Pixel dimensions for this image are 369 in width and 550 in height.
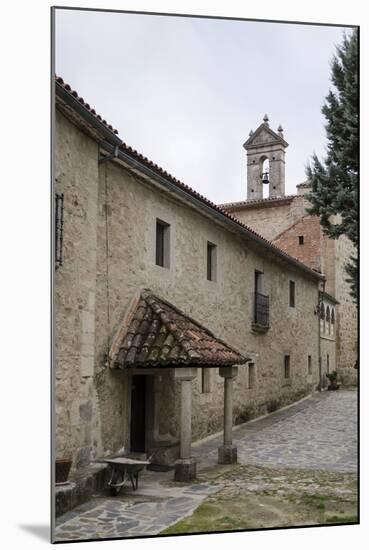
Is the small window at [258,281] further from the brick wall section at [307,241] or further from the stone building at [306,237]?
the stone building at [306,237]

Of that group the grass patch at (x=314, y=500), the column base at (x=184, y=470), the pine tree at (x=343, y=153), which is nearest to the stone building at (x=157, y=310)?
the column base at (x=184, y=470)

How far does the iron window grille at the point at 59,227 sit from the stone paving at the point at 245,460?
7.33ft

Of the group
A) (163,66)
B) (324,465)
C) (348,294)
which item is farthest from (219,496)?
(163,66)

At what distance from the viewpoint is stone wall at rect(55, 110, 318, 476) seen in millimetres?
5781

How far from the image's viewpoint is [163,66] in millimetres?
6051

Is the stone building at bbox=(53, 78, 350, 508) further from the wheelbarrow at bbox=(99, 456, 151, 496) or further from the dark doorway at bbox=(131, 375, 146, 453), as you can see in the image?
the wheelbarrow at bbox=(99, 456, 151, 496)

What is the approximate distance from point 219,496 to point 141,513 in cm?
86

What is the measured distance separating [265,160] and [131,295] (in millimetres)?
2178

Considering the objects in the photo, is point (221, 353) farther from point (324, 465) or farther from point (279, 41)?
point (279, 41)

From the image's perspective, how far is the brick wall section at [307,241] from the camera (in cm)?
748

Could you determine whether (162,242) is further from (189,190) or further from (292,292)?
(292,292)

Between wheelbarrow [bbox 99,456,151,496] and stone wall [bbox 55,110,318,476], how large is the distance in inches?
9.9

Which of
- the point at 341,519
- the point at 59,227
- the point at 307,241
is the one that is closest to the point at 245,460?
the point at 341,519

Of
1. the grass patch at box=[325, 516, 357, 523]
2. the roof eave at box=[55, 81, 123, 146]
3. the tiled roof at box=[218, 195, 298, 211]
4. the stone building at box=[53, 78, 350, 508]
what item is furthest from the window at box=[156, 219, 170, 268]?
the grass patch at box=[325, 516, 357, 523]
